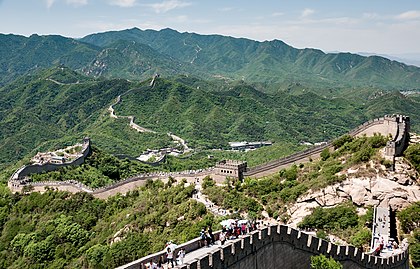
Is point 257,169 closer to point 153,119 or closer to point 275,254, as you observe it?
point 275,254

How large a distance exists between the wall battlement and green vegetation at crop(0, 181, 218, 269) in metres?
15.4

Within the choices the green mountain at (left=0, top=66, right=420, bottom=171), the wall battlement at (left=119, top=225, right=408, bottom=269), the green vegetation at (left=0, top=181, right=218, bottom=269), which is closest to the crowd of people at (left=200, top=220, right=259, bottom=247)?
the wall battlement at (left=119, top=225, right=408, bottom=269)

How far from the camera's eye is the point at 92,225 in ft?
171

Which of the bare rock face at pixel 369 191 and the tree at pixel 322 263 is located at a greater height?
the tree at pixel 322 263

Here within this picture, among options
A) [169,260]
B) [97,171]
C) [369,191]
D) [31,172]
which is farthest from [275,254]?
[97,171]

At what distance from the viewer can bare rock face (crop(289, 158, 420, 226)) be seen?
132ft

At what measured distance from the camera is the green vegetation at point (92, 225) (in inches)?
1608

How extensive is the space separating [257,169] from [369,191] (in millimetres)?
13171

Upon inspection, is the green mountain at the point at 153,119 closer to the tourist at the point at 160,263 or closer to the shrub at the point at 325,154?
the shrub at the point at 325,154

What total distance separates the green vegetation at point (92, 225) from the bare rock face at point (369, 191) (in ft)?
29.0

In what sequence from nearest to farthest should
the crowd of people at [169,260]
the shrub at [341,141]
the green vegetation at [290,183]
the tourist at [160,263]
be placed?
the tourist at [160,263] < the crowd of people at [169,260] < the green vegetation at [290,183] < the shrub at [341,141]

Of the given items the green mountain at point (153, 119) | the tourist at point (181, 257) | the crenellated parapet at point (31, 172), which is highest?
the tourist at point (181, 257)

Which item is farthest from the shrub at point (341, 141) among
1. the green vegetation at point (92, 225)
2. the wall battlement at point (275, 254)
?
the wall battlement at point (275, 254)

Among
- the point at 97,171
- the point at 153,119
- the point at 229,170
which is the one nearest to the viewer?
the point at 229,170
